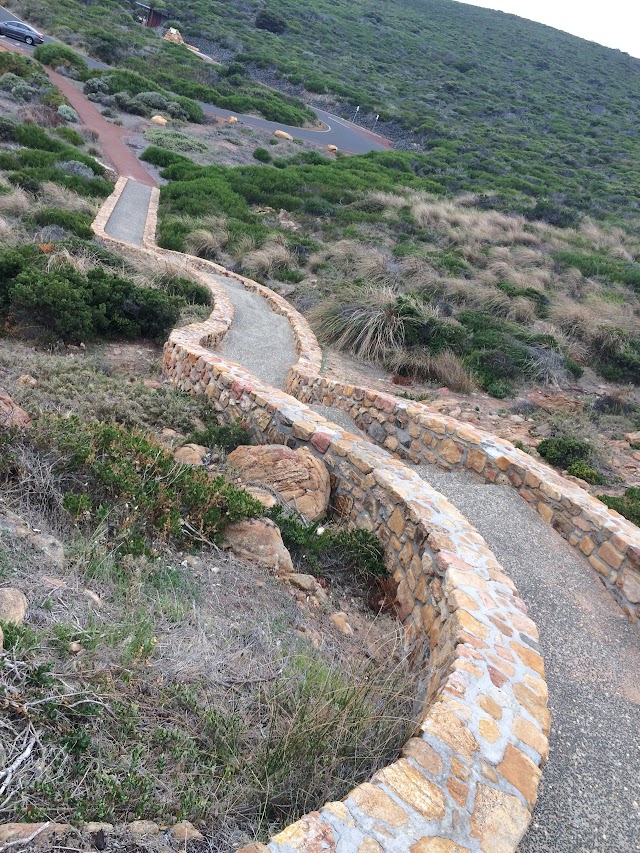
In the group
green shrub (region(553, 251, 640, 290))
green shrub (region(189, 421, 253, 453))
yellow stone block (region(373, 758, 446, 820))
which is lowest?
green shrub (region(189, 421, 253, 453))

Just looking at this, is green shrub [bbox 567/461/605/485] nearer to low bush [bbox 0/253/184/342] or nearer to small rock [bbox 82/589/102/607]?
small rock [bbox 82/589/102/607]

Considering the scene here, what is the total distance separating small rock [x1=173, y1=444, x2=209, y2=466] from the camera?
5367mm

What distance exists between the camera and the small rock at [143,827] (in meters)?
1.84

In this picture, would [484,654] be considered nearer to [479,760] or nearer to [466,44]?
[479,760]

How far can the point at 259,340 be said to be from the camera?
31.4 feet

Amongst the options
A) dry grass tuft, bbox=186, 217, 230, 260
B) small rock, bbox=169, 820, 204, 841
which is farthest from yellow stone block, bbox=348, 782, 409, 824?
dry grass tuft, bbox=186, 217, 230, 260

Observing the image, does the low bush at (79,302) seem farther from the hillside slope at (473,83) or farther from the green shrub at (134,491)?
the hillside slope at (473,83)

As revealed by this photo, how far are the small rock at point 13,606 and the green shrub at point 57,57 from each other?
1214 inches

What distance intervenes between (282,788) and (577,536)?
363cm

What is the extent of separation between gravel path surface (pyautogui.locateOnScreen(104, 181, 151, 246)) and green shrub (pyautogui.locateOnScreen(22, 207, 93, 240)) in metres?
0.76

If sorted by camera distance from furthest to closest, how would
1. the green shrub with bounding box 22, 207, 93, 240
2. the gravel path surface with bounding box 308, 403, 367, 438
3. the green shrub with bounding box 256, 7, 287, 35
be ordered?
the green shrub with bounding box 256, 7, 287, 35 → the green shrub with bounding box 22, 207, 93, 240 → the gravel path surface with bounding box 308, 403, 367, 438

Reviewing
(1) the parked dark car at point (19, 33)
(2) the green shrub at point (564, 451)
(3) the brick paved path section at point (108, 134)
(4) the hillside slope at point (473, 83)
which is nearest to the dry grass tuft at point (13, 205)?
(3) the brick paved path section at point (108, 134)

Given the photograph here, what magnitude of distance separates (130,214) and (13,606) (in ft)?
46.3

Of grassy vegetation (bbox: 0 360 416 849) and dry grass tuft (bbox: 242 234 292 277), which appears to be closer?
grassy vegetation (bbox: 0 360 416 849)
